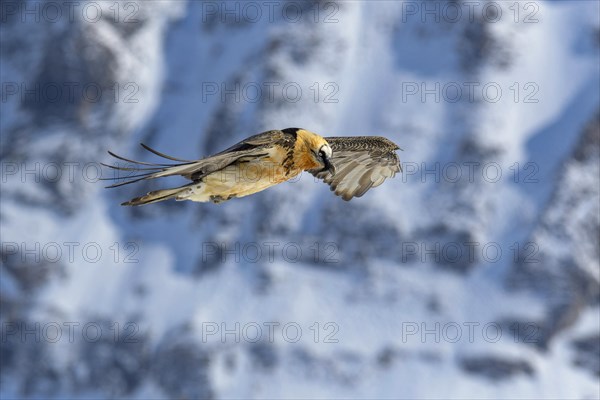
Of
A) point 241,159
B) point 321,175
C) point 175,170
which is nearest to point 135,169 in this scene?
point 175,170

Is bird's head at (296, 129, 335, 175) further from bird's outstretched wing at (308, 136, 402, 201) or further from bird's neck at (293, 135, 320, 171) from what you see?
bird's outstretched wing at (308, 136, 402, 201)

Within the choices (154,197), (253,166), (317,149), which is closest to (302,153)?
(317,149)

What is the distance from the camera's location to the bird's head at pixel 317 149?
21.2 m

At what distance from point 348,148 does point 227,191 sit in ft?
17.5

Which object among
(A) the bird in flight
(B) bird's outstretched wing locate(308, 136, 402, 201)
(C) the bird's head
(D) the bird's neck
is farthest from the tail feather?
(B) bird's outstretched wing locate(308, 136, 402, 201)

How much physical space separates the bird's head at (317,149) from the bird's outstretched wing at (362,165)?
481cm

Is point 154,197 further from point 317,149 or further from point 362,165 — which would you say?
point 362,165

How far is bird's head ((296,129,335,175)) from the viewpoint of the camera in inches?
835

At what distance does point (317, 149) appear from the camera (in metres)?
21.2

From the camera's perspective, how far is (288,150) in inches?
837

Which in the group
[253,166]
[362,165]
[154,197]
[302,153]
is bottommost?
[154,197]

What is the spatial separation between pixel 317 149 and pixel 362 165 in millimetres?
6066

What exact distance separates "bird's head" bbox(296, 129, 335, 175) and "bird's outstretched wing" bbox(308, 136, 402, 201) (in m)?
4.81

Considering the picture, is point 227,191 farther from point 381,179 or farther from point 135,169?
point 381,179
